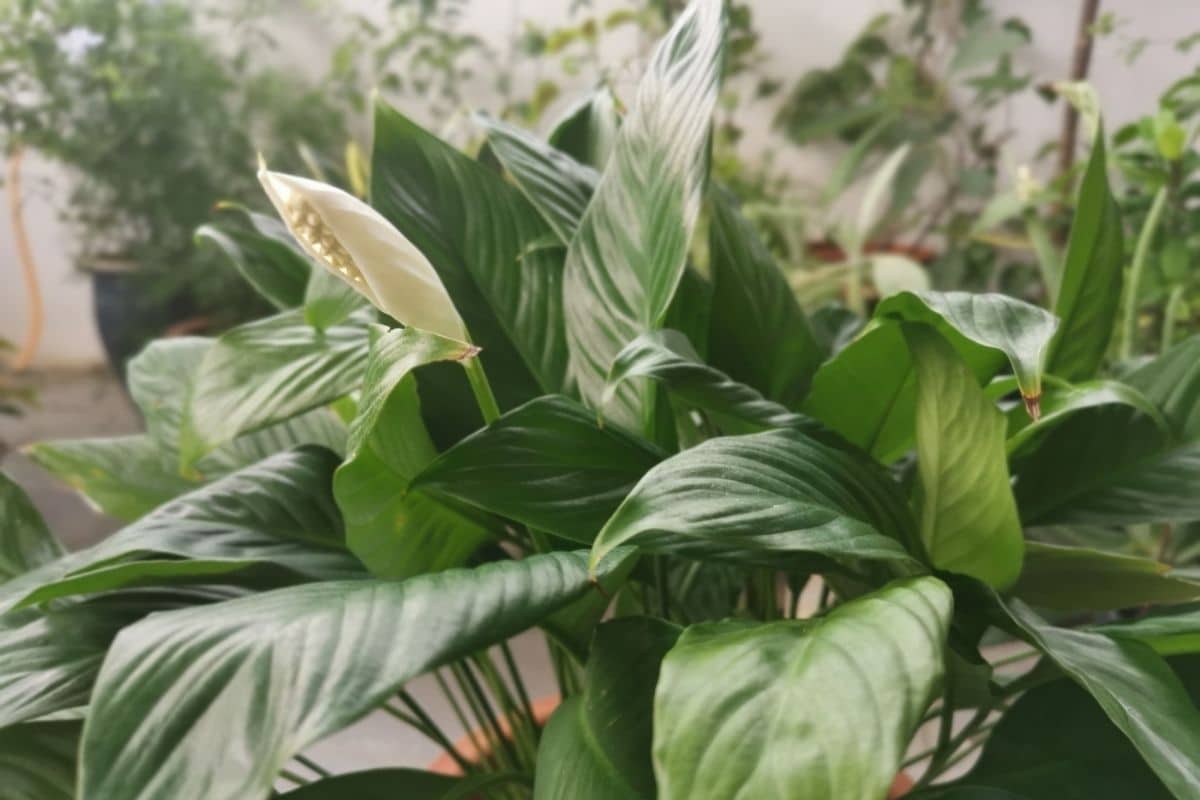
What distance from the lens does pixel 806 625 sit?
33 cm

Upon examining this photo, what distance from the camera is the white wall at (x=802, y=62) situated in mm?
1461

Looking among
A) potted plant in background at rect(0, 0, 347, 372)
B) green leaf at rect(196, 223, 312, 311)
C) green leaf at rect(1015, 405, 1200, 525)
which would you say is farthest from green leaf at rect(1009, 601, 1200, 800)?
potted plant in background at rect(0, 0, 347, 372)

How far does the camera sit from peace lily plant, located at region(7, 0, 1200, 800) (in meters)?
0.29

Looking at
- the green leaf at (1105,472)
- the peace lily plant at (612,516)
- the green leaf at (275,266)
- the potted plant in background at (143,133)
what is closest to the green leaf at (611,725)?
the peace lily plant at (612,516)

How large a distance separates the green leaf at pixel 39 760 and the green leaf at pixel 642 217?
27cm

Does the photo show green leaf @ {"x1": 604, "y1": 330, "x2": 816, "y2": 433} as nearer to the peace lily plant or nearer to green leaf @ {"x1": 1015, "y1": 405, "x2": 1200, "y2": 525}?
the peace lily plant

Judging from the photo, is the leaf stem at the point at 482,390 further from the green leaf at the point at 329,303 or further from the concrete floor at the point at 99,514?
the concrete floor at the point at 99,514

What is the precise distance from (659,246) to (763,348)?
0.10m

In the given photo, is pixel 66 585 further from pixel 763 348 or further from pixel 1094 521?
pixel 1094 521

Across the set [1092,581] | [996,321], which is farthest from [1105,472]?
[996,321]

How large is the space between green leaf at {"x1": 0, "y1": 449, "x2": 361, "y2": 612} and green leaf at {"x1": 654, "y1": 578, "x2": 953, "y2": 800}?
20 cm

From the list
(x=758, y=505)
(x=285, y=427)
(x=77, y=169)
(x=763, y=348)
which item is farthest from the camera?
(x=77, y=169)

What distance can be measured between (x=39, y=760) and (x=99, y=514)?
3.01ft

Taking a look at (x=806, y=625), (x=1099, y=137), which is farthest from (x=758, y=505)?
(x=1099, y=137)
